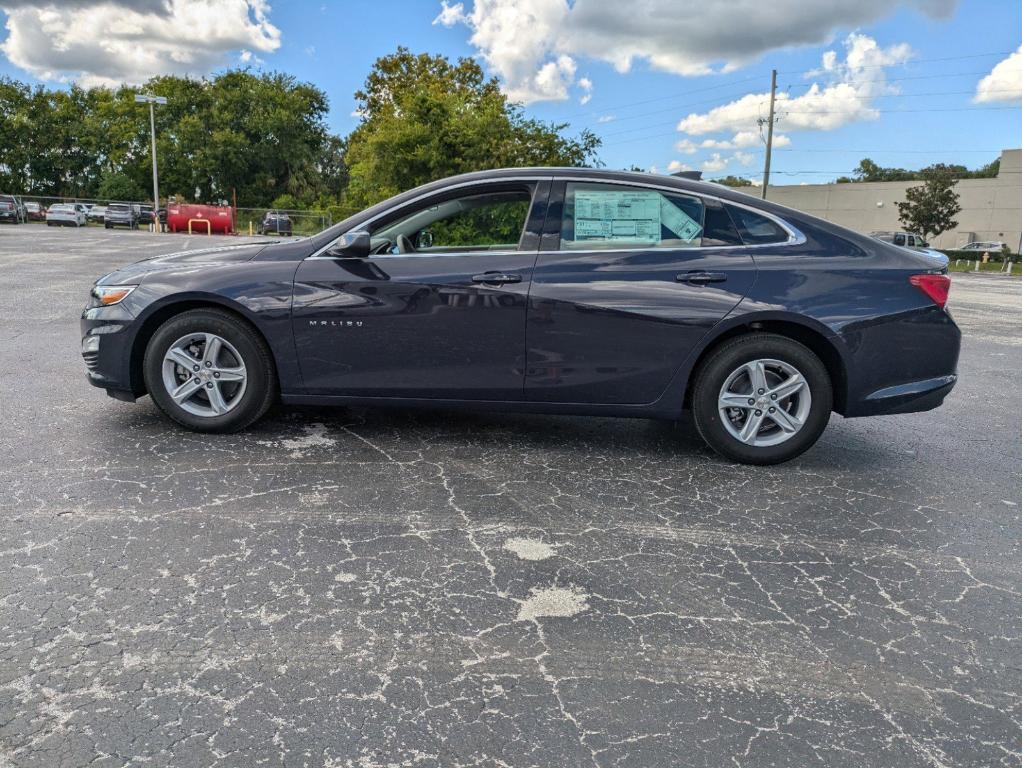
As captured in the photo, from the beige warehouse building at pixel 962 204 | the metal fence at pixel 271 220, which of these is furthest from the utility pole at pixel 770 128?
the metal fence at pixel 271 220

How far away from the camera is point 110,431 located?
4.78 meters

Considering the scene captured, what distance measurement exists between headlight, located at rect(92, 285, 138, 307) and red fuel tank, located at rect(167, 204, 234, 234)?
4793cm

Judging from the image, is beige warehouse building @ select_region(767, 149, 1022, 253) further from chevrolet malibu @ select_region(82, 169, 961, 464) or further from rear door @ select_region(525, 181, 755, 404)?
rear door @ select_region(525, 181, 755, 404)

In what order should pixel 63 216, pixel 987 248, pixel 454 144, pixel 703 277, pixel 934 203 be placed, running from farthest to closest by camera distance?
pixel 934 203 → pixel 987 248 → pixel 63 216 → pixel 454 144 → pixel 703 277

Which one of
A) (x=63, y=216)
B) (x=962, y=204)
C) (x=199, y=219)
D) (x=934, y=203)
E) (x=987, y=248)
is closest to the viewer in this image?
(x=63, y=216)

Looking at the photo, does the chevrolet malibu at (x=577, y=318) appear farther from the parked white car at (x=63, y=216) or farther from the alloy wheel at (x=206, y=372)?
the parked white car at (x=63, y=216)

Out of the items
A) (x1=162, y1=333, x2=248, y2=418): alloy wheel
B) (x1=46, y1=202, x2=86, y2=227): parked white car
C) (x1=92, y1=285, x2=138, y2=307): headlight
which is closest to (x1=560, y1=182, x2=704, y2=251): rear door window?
(x1=162, y1=333, x2=248, y2=418): alloy wheel

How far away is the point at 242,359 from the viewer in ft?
15.2

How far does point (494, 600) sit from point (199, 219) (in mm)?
50980

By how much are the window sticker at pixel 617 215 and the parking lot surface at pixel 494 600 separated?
129 centimetres

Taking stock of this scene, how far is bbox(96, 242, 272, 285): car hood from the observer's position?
4715mm

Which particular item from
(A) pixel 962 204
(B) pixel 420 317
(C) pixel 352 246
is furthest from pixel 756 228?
(A) pixel 962 204

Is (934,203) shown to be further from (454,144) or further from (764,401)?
(764,401)

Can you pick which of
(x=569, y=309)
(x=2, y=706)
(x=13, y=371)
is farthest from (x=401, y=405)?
(x=13, y=371)
